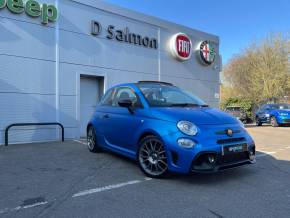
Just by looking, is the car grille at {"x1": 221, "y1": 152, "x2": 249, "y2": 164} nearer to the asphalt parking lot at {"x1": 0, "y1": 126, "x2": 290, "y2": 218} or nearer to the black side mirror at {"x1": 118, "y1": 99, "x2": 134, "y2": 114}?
the asphalt parking lot at {"x1": 0, "y1": 126, "x2": 290, "y2": 218}

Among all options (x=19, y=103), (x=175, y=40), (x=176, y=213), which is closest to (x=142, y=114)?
(x=176, y=213)

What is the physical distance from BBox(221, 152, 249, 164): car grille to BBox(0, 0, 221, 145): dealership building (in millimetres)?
6986

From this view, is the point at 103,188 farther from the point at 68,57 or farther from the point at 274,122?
the point at 274,122

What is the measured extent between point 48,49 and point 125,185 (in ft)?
22.5

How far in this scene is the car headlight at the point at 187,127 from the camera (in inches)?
182

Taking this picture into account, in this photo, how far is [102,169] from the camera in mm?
5762

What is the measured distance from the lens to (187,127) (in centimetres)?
467

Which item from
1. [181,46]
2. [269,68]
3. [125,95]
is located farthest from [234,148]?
[269,68]

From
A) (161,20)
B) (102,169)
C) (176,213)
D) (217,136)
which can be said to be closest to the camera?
(176,213)

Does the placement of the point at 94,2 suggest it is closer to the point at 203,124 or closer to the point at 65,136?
the point at 65,136

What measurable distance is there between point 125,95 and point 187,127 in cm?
197

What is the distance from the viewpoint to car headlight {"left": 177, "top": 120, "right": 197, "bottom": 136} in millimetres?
4621

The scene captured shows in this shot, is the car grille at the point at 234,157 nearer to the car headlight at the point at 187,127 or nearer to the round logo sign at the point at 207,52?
the car headlight at the point at 187,127

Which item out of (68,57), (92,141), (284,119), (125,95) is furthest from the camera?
→ (284,119)
